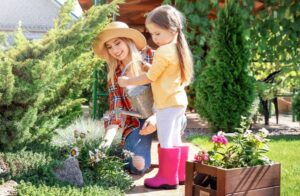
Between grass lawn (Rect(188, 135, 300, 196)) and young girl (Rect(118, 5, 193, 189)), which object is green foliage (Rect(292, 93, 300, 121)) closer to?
grass lawn (Rect(188, 135, 300, 196))

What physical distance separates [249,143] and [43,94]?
142 cm

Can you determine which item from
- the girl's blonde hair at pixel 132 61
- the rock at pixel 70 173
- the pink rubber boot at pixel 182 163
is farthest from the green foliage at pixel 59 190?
the girl's blonde hair at pixel 132 61

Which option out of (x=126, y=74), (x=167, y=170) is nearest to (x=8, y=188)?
(x=167, y=170)

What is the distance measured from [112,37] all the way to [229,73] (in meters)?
3.26

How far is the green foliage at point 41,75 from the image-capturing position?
9.84 feet

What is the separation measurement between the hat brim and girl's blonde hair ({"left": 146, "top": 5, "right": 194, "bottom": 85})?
1.63ft

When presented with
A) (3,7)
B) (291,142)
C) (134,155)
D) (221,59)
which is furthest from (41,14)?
(134,155)

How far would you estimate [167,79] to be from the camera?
3168mm

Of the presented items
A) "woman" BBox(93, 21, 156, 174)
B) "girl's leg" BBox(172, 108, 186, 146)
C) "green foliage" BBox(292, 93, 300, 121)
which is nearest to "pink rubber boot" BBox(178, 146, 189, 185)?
"girl's leg" BBox(172, 108, 186, 146)

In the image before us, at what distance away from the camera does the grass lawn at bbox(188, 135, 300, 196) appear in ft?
10.6

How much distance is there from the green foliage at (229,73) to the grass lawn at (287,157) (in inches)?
31.4

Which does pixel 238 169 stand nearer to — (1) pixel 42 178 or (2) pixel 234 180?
(2) pixel 234 180

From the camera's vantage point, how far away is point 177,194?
3.03 meters

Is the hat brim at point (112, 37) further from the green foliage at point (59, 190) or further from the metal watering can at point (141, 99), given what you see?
the green foliage at point (59, 190)
